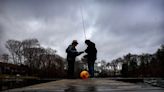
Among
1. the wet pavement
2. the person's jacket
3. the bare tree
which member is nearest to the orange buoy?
the person's jacket

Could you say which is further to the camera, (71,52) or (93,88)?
(71,52)

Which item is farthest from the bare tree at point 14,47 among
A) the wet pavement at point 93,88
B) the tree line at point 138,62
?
the wet pavement at point 93,88

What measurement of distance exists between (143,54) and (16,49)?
5542 cm

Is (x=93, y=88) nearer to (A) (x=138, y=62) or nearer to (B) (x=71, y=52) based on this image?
(B) (x=71, y=52)

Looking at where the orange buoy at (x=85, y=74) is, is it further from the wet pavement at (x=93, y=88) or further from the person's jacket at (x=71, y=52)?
the wet pavement at (x=93, y=88)

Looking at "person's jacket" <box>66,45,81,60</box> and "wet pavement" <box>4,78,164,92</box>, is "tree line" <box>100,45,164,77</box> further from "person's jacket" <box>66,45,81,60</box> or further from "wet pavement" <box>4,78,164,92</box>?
"wet pavement" <box>4,78,164,92</box>

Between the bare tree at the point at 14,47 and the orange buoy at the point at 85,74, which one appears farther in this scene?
the bare tree at the point at 14,47

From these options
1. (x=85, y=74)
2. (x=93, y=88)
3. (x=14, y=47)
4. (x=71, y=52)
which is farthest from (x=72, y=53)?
(x=14, y=47)

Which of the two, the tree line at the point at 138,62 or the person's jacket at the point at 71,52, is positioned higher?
the tree line at the point at 138,62

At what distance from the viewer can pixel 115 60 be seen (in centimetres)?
12600

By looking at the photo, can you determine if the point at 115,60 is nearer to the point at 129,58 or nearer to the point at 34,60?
the point at 129,58

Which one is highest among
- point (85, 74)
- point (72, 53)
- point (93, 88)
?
point (72, 53)

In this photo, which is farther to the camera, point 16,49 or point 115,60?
point 115,60

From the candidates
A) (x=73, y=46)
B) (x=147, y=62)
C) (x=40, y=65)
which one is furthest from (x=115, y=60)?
(x=73, y=46)
